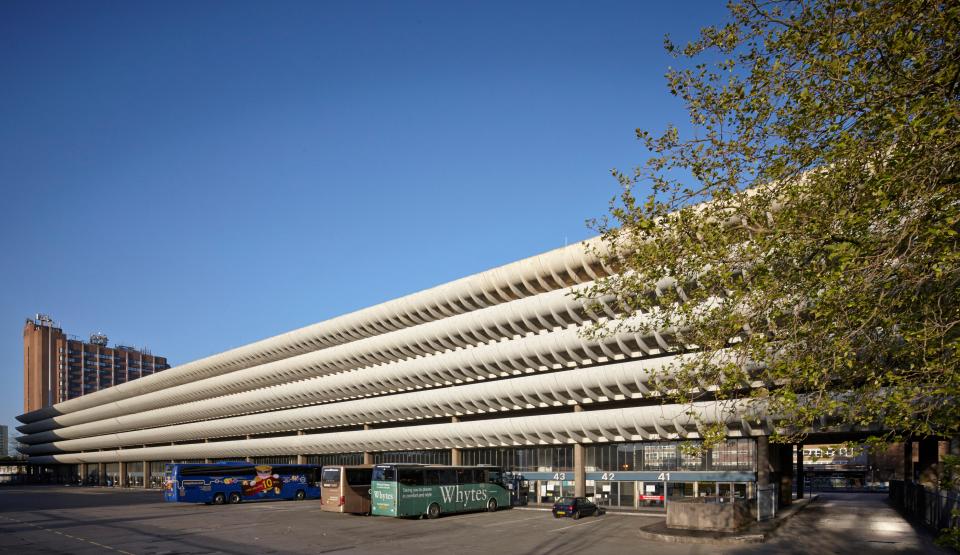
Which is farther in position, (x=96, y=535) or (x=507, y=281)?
(x=507, y=281)

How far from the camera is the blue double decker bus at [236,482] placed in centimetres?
4841

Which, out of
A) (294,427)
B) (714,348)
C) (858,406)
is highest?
(714,348)

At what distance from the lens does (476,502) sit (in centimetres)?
3906

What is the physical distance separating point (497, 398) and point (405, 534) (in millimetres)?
20345

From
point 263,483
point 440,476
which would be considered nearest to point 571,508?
point 440,476

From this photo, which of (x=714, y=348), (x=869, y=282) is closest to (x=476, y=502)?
(x=714, y=348)

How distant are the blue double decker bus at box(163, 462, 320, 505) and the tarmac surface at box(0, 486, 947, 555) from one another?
25.3ft

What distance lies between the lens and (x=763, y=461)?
117ft

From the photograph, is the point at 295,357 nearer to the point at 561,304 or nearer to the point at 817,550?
the point at 561,304

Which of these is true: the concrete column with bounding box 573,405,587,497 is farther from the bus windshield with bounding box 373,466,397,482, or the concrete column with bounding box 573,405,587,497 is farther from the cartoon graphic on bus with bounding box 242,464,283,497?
the cartoon graphic on bus with bounding box 242,464,283,497

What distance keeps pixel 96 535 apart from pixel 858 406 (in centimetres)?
2973

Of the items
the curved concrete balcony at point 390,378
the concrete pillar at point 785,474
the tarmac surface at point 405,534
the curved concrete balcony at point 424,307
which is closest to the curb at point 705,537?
the tarmac surface at point 405,534

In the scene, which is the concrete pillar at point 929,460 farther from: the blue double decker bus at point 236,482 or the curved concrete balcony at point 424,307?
the blue double decker bus at point 236,482

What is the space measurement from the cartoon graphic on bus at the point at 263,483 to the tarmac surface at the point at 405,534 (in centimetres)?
1133
